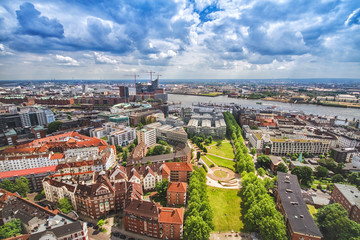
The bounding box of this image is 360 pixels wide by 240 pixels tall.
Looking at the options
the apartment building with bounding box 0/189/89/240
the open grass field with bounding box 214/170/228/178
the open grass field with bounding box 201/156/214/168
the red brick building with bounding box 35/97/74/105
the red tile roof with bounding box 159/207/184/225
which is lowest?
the open grass field with bounding box 214/170/228/178

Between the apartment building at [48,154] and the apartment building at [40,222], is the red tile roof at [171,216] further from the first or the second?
the apartment building at [48,154]

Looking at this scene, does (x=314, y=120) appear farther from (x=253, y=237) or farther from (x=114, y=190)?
(x=114, y=190)

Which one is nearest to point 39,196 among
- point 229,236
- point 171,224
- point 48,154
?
point 48,154

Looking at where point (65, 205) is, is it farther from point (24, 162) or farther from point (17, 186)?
point (24, 162)

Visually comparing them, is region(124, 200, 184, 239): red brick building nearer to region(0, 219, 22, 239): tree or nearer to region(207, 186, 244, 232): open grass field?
region(207, 186, 244, 232): open grass field

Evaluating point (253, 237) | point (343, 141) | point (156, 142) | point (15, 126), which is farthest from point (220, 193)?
point (15, 126)

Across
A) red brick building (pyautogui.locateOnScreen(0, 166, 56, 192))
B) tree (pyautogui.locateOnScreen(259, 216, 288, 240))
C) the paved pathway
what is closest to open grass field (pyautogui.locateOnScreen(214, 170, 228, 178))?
the paved pathway
